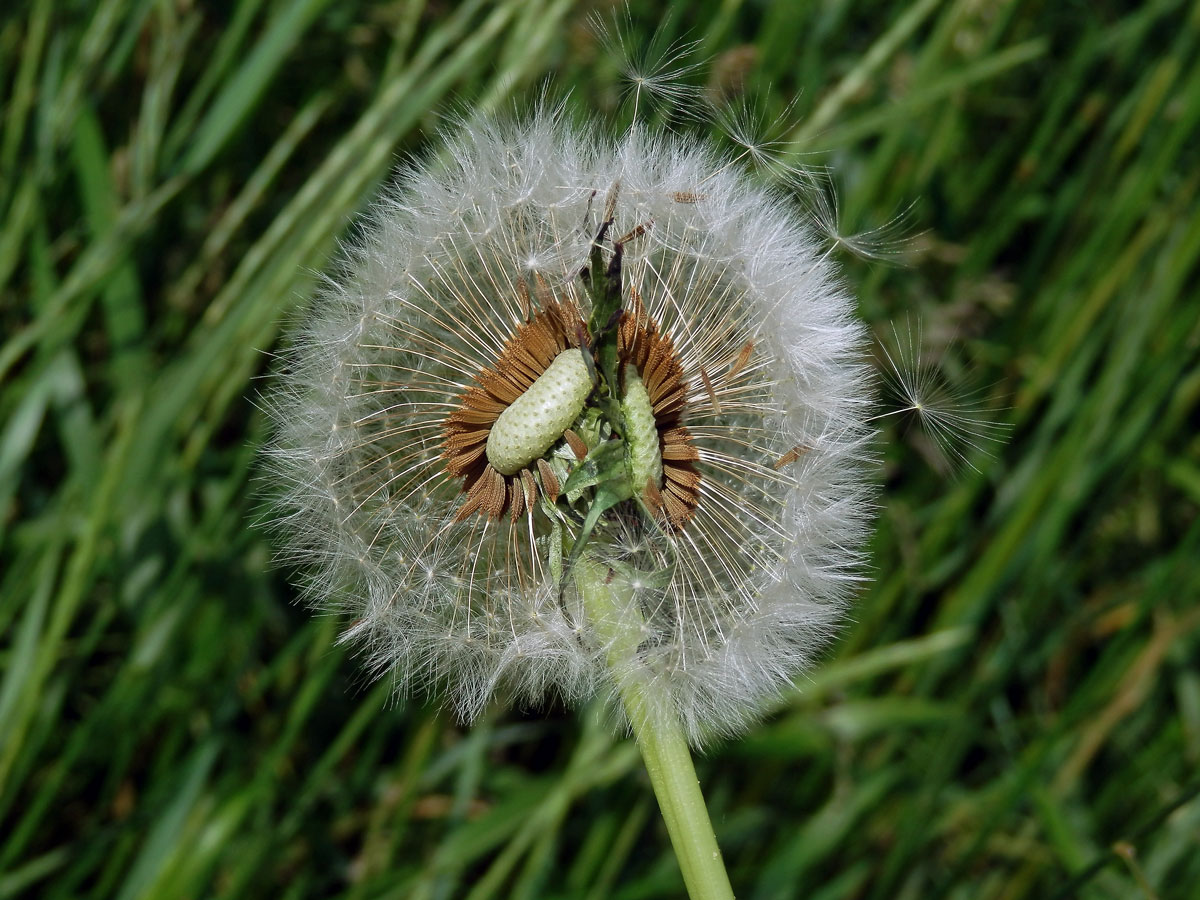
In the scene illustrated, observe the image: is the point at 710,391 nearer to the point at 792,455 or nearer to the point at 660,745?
the point at 792,455

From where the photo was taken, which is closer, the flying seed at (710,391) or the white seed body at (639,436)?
the white seed body at (639,436)

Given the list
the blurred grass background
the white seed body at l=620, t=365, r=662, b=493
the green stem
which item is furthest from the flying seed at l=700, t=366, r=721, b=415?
the blurred grass background

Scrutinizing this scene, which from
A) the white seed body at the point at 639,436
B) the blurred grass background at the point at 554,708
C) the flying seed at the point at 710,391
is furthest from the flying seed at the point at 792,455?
the blurred grass background at the point at 554,708

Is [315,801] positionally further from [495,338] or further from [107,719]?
[495,338]

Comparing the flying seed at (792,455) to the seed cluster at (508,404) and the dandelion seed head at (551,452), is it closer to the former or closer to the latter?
the dandelion seed head at (551,452)

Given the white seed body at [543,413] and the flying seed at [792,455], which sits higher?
the white seed body at [543,413]

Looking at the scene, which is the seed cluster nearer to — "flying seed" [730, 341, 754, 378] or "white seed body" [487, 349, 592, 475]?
"white seed body" [487, 349, 592, 475]

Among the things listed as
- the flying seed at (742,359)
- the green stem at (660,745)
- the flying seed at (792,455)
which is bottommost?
the green stem at (660,745)
